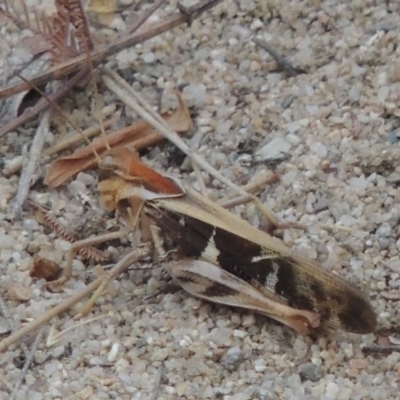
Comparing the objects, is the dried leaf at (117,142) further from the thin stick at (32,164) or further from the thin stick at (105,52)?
the thin stick at (105,52)

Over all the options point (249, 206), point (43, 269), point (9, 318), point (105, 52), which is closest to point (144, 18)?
point (105, 52)

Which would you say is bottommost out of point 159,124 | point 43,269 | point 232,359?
point 232,359

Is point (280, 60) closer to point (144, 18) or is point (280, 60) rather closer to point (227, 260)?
point (144, 18)

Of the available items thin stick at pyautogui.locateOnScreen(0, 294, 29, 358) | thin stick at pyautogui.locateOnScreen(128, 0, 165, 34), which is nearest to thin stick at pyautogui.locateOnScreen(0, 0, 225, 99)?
thin stick at pyautogui.locateOnScreen(128, 0, 165, 34)

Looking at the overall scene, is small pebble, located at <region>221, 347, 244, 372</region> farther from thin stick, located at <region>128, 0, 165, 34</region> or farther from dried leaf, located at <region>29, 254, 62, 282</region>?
thin stick, located at <region>128, 0, 165, 34</region>

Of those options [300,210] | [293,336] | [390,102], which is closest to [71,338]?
[293,336]

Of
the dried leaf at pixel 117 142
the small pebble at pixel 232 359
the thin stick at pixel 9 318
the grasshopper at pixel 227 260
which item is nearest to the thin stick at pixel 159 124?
the dried leaf at pixel 117 142

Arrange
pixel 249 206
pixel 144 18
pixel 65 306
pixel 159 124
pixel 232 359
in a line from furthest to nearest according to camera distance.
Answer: pixel 144 18
pixel 159 124
pixel 249 206
pixel 65 306
pixel 232 359
